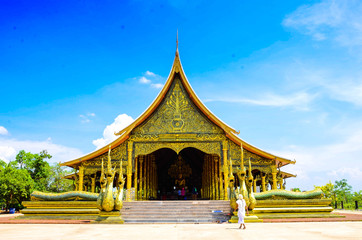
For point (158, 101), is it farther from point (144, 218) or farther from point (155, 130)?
point (144, 218)

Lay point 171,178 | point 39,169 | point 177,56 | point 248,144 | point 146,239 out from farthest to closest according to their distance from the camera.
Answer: point 39,169
point 171,178
point 177,56
point 248,144
point 146,239

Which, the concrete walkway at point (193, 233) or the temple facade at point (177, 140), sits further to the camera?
the temple facade at point (177, 140)

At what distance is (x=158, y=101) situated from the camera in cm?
1487

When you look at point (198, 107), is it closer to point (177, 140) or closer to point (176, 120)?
point (176, 120)

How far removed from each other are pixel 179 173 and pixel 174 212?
10291mm

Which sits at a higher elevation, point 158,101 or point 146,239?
point 158,101

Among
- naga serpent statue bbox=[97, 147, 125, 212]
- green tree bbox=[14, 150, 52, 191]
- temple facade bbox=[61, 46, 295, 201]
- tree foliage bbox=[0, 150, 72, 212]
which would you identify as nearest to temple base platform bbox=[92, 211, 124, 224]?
naga serpent statue bbox=[97, 147, 125, 212]

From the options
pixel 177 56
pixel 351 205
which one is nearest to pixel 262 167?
pixel 177 56

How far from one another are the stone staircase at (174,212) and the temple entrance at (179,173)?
7.92 m

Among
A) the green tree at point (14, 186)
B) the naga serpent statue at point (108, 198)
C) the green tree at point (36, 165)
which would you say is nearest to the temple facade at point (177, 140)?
the naga serpent statue at point (108, 198)

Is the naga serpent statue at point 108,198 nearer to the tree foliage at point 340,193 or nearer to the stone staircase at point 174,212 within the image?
the stone staircase at point 174,212

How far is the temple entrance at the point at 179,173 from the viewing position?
20750mm

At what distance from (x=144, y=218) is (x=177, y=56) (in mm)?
8404

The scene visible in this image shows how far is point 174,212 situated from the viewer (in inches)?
428
